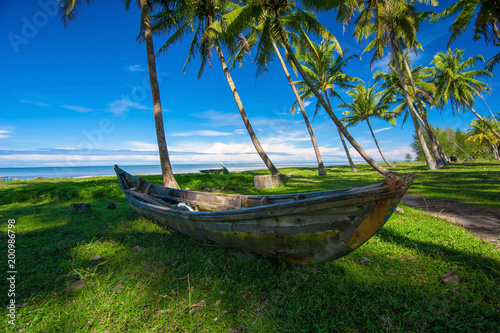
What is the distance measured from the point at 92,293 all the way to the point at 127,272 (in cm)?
40

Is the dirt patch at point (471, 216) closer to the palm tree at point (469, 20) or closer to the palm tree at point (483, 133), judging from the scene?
the palm tree at point (469, 20)

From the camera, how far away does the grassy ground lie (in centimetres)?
170

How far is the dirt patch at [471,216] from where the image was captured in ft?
10.6

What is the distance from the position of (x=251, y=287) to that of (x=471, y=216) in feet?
15.5

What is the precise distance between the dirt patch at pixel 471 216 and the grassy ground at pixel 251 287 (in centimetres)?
31

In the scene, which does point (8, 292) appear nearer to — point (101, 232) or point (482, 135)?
point (101, 232)

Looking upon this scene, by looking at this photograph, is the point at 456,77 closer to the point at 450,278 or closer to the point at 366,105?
the point at 366,105

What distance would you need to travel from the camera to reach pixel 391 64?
19141 mm

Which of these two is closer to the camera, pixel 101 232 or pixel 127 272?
pixel 127 272

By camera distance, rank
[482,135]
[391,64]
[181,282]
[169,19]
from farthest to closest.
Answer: [482,135]
[391,64]
[169,19]
[181,282]

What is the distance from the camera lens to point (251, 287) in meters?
2.15

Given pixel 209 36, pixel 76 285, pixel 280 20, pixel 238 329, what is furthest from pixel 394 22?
pixel 76 285

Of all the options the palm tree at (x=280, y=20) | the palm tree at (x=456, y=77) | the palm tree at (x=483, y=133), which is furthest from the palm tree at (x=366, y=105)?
the palm tree at (x=483, y=133)

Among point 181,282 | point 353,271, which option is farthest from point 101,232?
point 353,271
